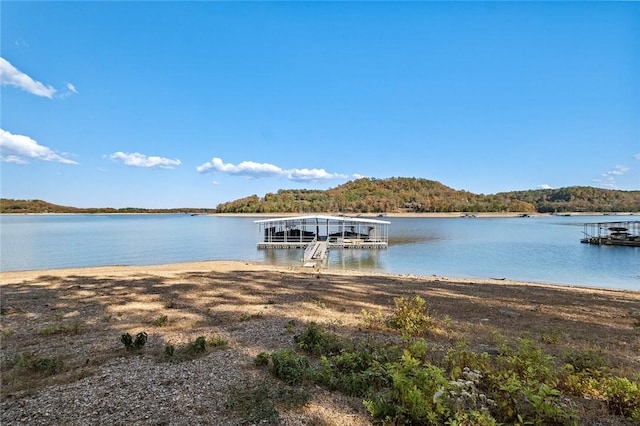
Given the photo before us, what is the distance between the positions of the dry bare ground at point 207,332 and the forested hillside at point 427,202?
4224 inches

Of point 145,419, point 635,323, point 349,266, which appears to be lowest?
point 349,266

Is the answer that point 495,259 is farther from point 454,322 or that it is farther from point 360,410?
point 360,410

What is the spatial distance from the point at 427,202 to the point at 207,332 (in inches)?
5426

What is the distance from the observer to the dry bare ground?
10.7ft

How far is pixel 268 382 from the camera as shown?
379 centimetres

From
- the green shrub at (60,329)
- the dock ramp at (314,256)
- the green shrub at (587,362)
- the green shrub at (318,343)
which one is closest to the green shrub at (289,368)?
the green shrub at (318,343)

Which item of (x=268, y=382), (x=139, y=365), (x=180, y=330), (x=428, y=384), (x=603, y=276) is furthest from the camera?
(x=603, y=276)

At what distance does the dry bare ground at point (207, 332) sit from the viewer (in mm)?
3268

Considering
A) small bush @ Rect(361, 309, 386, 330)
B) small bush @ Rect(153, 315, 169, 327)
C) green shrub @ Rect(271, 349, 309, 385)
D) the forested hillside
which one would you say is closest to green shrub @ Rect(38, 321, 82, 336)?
small bush @ Rect(153, 315, 169, 327)

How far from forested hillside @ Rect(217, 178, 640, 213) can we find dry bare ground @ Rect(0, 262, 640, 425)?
107302 millimetres

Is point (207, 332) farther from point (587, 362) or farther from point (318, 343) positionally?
point (587, 362)

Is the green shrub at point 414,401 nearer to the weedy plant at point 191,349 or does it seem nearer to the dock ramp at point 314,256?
the weedy plant at point 191,349

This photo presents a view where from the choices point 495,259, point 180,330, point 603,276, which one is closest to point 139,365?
point 180,330

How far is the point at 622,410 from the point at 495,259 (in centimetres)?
2556
